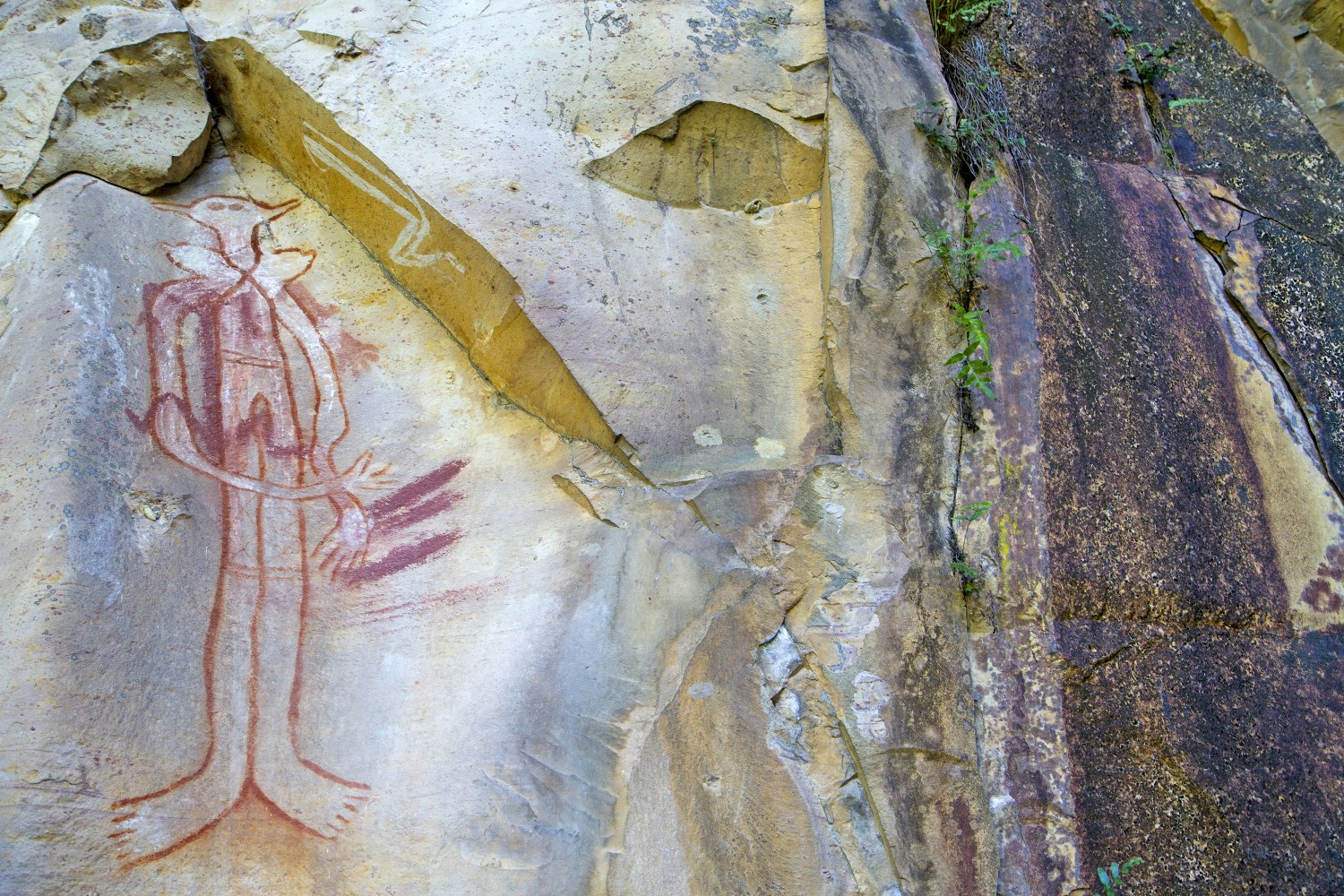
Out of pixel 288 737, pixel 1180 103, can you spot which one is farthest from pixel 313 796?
pixel 1180 103

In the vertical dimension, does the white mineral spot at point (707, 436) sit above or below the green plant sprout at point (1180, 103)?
below

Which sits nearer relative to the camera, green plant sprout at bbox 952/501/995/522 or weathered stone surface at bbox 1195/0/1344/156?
green plant sprout at bbox 952/501/995/522

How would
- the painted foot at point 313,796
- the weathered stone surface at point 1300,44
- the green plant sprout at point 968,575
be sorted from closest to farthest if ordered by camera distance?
the painted foot at point 313,796
the green plant sprout at point 968,575
the weathered stone surface at point 1300,44

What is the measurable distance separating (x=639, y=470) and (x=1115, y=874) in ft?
4.22

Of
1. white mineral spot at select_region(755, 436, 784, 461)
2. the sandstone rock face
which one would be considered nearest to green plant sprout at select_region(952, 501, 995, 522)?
the sandstone rock face

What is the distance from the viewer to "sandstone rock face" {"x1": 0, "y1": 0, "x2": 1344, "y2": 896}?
199cm

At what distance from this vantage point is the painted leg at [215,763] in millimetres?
1842

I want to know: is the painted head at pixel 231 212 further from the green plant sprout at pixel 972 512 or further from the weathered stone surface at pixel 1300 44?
the weathered stone surface at pixel 1300 44

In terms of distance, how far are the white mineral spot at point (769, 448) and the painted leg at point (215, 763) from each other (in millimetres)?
1171

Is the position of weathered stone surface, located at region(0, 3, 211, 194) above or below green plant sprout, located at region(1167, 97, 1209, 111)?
below

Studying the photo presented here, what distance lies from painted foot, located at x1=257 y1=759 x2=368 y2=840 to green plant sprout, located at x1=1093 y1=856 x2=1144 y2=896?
1476 millimetres

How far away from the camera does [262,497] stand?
231 centimetres

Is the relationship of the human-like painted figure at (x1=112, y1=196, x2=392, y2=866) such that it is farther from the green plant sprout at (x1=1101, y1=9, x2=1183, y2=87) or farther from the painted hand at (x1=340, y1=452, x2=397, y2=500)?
the green plant sprout at (x1=1101, y1=9, x2=1183, y2=87)

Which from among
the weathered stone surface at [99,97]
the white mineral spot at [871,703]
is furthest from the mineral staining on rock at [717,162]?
the white mineral spot at [871,703]
